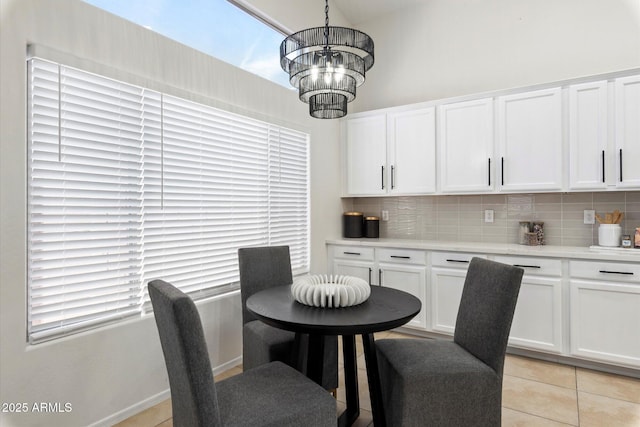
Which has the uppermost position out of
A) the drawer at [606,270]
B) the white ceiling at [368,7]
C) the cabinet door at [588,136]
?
the white ceiling at [368,7]

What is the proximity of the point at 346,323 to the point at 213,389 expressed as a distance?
60cm

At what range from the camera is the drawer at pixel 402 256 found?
3.50 meters

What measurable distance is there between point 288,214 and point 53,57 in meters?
2.16

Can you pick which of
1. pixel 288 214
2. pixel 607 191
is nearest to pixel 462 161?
pixel 607 191

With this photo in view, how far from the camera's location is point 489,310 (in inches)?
72.2

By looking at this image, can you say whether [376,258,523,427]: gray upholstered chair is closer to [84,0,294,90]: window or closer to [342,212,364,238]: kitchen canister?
[342,212,364,238]: kitchen canister

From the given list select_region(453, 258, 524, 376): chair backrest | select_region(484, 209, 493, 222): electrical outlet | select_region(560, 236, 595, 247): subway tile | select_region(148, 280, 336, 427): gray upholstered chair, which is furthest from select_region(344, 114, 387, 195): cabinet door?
select_region(148, 280, 336, 427): gray upholstered chair

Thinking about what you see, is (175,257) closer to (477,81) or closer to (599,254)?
(599,254)

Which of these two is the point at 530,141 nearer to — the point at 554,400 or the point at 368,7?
the point at 554,400

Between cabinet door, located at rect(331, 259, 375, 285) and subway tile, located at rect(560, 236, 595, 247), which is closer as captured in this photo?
subway tile, located at rect(560, 236, 595, 247)

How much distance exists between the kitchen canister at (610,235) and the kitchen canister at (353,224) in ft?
7.34

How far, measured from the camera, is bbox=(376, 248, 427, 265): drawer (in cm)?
350

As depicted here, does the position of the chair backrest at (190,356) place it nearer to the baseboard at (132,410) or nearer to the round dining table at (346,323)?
the round dining table at (346,323)

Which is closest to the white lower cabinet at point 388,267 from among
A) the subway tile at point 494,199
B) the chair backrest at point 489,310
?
the subway tile at point 494,199
